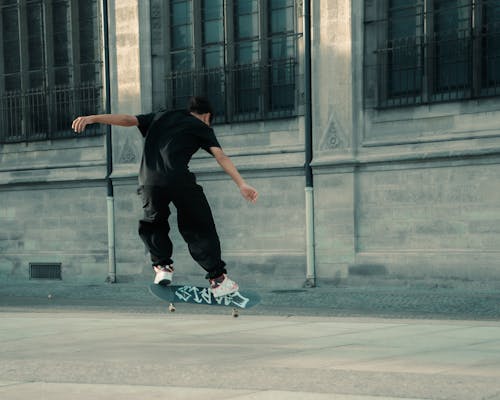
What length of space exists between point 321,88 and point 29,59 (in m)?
8.09

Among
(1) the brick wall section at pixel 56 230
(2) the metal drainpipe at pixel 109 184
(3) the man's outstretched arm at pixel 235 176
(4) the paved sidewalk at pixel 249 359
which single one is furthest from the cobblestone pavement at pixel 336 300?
(3) the man's outstretched arm at pixel 235 176

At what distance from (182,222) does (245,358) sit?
1.77 m

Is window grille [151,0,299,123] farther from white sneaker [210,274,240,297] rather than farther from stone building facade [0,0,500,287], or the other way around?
white sneaker [210,274,240,297]

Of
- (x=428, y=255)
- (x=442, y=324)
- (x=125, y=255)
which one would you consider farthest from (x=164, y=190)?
(x=125, y=255)

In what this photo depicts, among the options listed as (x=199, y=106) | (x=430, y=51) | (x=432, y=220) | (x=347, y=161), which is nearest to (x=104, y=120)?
(x=199, y=106)

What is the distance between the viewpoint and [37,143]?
76.1 ft

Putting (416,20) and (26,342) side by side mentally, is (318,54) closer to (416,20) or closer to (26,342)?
(416,20)

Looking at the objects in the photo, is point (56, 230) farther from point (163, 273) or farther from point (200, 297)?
point (163, 273)

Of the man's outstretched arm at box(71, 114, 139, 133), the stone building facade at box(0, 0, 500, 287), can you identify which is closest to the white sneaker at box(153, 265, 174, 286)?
the man's outstretched arm at box(71, 114, 139, 133)

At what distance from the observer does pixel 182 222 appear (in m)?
8.26

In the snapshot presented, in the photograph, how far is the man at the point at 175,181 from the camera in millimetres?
8047

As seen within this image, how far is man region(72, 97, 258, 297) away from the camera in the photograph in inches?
317

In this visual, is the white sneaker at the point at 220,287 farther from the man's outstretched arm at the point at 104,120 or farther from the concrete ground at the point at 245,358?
the man's outstretched arm at the point at 104,120

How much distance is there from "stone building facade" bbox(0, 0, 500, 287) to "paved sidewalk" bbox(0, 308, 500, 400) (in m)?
7.70
